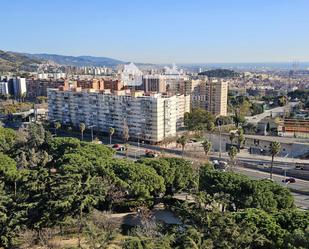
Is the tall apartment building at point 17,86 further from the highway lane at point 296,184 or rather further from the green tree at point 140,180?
the green tree at point 140,180

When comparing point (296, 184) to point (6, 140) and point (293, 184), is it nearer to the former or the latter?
point (293, 184)

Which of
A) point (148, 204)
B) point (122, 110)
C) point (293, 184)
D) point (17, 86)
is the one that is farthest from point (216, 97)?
point (17, 86)

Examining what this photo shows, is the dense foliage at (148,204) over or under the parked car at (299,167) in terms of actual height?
over

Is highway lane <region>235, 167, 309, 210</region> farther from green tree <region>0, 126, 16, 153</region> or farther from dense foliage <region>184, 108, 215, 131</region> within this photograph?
green tree <region>0, 126, 16, 153</region>

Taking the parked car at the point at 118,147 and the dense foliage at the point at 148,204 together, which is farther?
the parked car at the point at 118,147

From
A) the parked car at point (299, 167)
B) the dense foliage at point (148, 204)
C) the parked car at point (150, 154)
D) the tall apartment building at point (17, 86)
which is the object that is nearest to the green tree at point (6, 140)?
the dense foliage at point (148, 204)

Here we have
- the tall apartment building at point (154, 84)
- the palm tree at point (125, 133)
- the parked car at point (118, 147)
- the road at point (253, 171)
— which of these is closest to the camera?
the road at point (253, 171)

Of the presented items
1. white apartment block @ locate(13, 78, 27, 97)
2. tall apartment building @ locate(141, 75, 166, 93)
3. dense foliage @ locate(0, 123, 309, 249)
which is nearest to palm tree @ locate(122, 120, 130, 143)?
dense foliage @ locate(0, 123, 309, 249)
